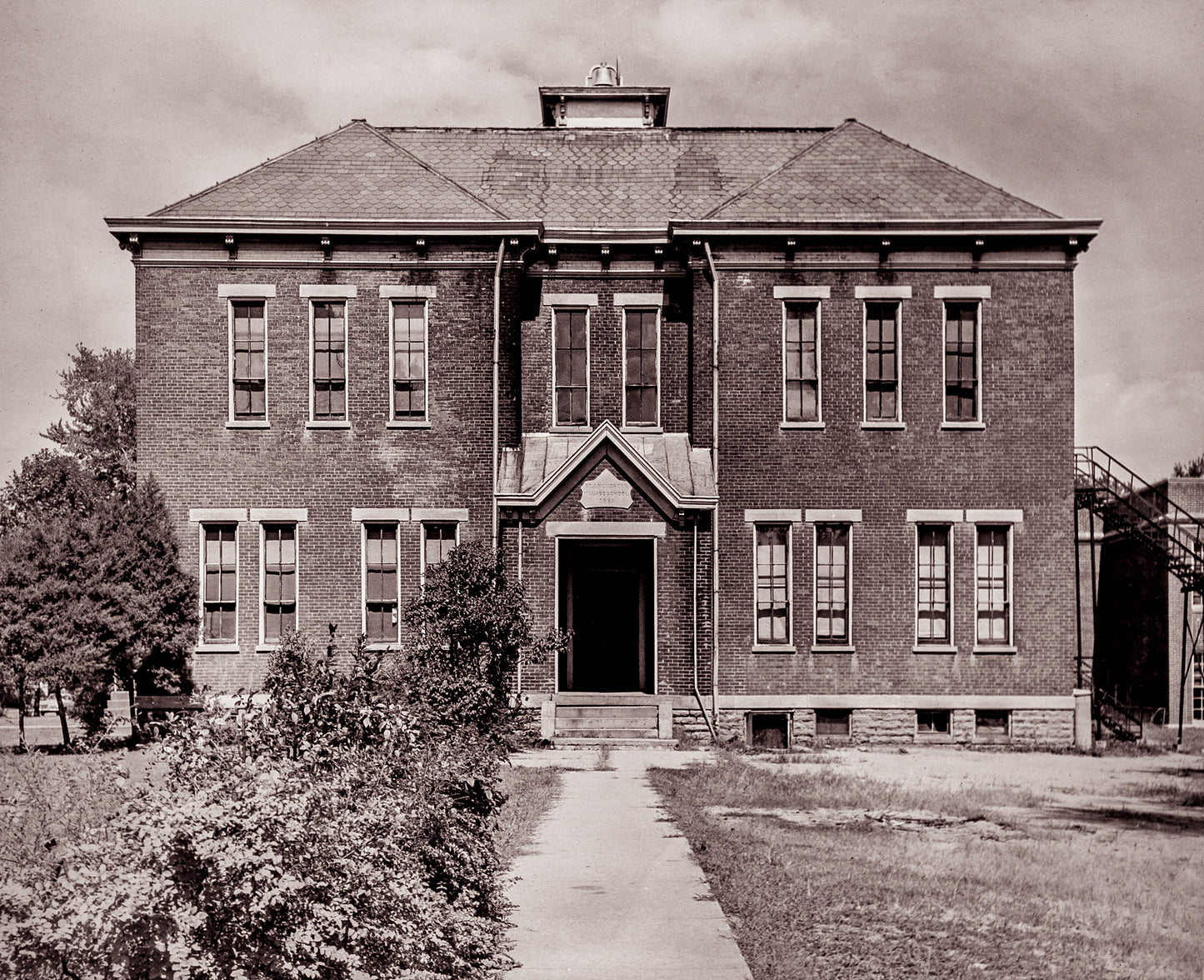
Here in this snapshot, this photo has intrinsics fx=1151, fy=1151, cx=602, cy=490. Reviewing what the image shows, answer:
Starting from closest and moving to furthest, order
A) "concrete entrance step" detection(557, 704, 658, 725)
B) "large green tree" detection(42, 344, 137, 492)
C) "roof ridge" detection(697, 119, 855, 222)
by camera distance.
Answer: "concrete entrance step" detection(557, 704, 658, 725), "roof ridge" detection(697, 119, 855, 222), "large green tree" detection(42, 344, 137, 492)

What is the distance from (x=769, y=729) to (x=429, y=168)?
13.5 m

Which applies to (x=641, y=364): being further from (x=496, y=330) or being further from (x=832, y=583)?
(x=832, y=583)

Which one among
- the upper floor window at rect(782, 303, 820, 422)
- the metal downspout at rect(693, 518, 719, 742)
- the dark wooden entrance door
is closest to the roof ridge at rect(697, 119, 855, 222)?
the upper floor window at rect(782, 303, 820, 422)

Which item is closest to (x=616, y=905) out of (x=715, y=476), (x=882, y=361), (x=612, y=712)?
(x=612, y=712)

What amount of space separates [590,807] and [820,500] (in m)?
10.5

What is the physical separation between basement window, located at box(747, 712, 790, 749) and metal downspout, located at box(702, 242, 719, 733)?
0.79m

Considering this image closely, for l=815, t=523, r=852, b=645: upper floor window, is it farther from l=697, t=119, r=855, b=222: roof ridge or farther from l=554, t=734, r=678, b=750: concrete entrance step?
l=697, t=119, r=855, b=222: roof ridge

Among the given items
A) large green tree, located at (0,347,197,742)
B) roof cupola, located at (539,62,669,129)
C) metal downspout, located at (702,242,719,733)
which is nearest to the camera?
large green tree, located at (0,347,197,742)

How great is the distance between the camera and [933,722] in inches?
886

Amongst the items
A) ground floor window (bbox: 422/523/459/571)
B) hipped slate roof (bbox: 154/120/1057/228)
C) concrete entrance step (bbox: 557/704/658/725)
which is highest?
hipped slate roof (bbox: 154/120/1057/228)

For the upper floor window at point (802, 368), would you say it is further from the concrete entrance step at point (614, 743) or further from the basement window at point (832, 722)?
the concrete entrance step at point (614, 743)

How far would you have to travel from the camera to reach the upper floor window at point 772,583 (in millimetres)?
22312

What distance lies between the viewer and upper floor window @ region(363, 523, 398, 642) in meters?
22.6

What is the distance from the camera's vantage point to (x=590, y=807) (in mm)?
13602
